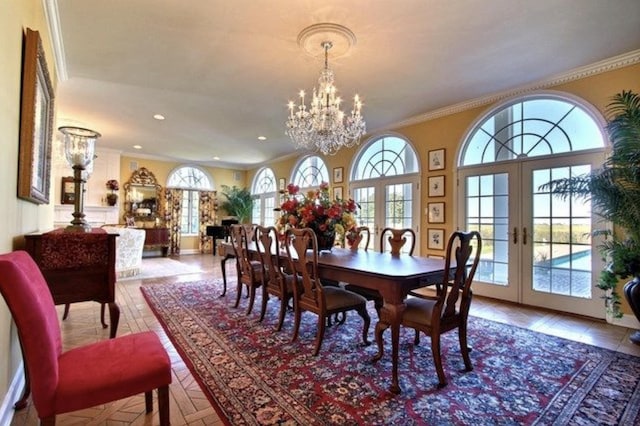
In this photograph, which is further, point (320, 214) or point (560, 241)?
point (560, 241)

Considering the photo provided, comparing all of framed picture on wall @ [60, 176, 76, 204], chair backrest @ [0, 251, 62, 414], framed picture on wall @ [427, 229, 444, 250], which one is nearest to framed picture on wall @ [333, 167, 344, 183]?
framed picture on wall @ [427, 229, 444, 250]

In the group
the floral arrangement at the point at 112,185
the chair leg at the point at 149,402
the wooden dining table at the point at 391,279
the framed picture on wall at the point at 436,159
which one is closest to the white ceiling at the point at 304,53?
the framed picture on wall at the point at 436,159

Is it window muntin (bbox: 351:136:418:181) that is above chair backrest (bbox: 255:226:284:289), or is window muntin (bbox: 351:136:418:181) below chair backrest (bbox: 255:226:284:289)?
above

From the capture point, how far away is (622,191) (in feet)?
9.40

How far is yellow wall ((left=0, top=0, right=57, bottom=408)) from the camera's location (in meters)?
1.49

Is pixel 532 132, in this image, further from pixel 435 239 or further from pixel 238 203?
pixel 238 203

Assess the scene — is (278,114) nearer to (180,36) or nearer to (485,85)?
(180,36)

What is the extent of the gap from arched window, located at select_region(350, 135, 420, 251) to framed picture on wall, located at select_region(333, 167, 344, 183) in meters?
0.32

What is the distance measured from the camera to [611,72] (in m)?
3.37

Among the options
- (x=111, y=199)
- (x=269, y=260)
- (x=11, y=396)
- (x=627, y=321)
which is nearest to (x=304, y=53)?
(x=269, y=260)

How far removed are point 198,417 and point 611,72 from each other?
499 cm

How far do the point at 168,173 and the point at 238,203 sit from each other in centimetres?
218

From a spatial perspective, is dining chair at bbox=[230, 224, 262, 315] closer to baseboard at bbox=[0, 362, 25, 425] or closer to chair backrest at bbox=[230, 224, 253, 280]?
chair backrest at bbox=[230, 224, 253, 280]

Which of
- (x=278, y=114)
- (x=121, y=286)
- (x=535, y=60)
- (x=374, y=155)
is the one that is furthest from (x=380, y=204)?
(x=121, y=286)
